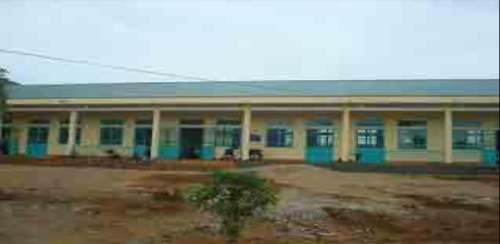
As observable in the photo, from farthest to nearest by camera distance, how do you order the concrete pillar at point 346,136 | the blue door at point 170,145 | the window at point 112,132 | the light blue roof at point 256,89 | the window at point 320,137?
the blue door at point 170,145 → the window at point 112,132 → the window at point 320,137 → the concrete pillar at point 346,136 → the light blue roof at point 256,89

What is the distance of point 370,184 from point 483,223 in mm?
5442

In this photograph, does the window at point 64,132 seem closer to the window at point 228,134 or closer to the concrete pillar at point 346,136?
the window at point 228,134

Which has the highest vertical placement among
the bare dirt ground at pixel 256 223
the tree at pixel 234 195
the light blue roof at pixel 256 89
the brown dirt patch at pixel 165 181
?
the light blue roof at pixel 256 89

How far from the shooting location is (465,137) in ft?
46.5

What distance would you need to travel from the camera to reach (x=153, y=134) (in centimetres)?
1825

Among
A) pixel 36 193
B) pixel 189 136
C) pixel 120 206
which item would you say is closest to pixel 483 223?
pixel 120 206

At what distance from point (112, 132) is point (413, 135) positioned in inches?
435

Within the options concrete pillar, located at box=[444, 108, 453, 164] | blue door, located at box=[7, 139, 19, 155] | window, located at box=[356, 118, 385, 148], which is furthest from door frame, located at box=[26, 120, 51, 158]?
concrete pillar, located at box=[444, 108, 453, 164]

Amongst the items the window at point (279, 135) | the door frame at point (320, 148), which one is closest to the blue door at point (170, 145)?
the window at point (279, 135)

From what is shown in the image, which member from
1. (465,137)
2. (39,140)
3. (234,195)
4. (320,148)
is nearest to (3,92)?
(234,195)

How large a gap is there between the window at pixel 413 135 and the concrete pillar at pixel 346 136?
1.74m

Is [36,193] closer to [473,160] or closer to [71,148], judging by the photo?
[71,148]

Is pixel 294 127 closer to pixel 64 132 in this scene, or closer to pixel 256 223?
pixel 64 132

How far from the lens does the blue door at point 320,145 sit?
17.5 m
